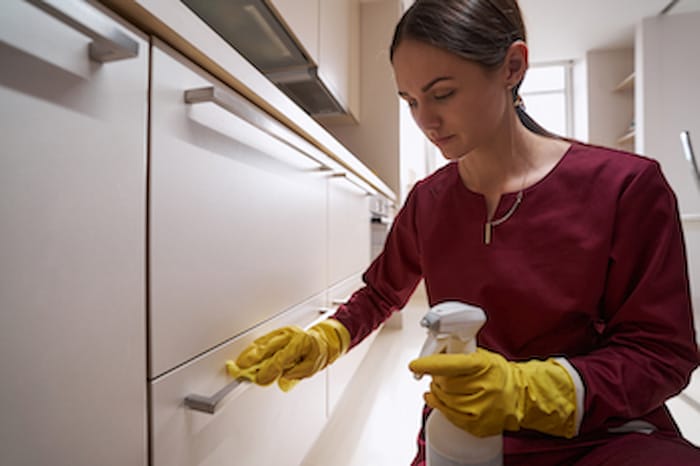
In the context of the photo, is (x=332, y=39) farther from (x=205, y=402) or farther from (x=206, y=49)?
(x=205, y=402)

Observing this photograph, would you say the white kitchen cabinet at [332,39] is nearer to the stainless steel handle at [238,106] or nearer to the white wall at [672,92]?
the stainless steel handle at [238,106]

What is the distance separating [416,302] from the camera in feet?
10.5

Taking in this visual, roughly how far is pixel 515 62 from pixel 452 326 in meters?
0.43

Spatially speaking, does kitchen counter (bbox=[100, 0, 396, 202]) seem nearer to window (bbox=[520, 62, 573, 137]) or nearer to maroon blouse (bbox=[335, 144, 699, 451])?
maroon blouse (bbox=[335, 144, 699, 451])

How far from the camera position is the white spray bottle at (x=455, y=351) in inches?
16.4

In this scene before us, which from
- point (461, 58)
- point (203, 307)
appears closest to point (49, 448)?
point (203, 307)

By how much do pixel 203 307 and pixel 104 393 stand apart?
16cm

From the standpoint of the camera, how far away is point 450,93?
1.73 feet

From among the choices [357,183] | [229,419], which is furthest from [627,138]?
[229,419]

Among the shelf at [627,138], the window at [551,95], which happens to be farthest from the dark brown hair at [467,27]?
the window at [551,95]

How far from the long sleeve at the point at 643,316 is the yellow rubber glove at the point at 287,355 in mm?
381

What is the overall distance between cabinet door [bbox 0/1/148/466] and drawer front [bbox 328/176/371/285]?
27.3 inches

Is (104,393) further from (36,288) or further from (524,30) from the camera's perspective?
(524,30)

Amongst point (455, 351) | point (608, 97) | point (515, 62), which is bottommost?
point (455, 351)
